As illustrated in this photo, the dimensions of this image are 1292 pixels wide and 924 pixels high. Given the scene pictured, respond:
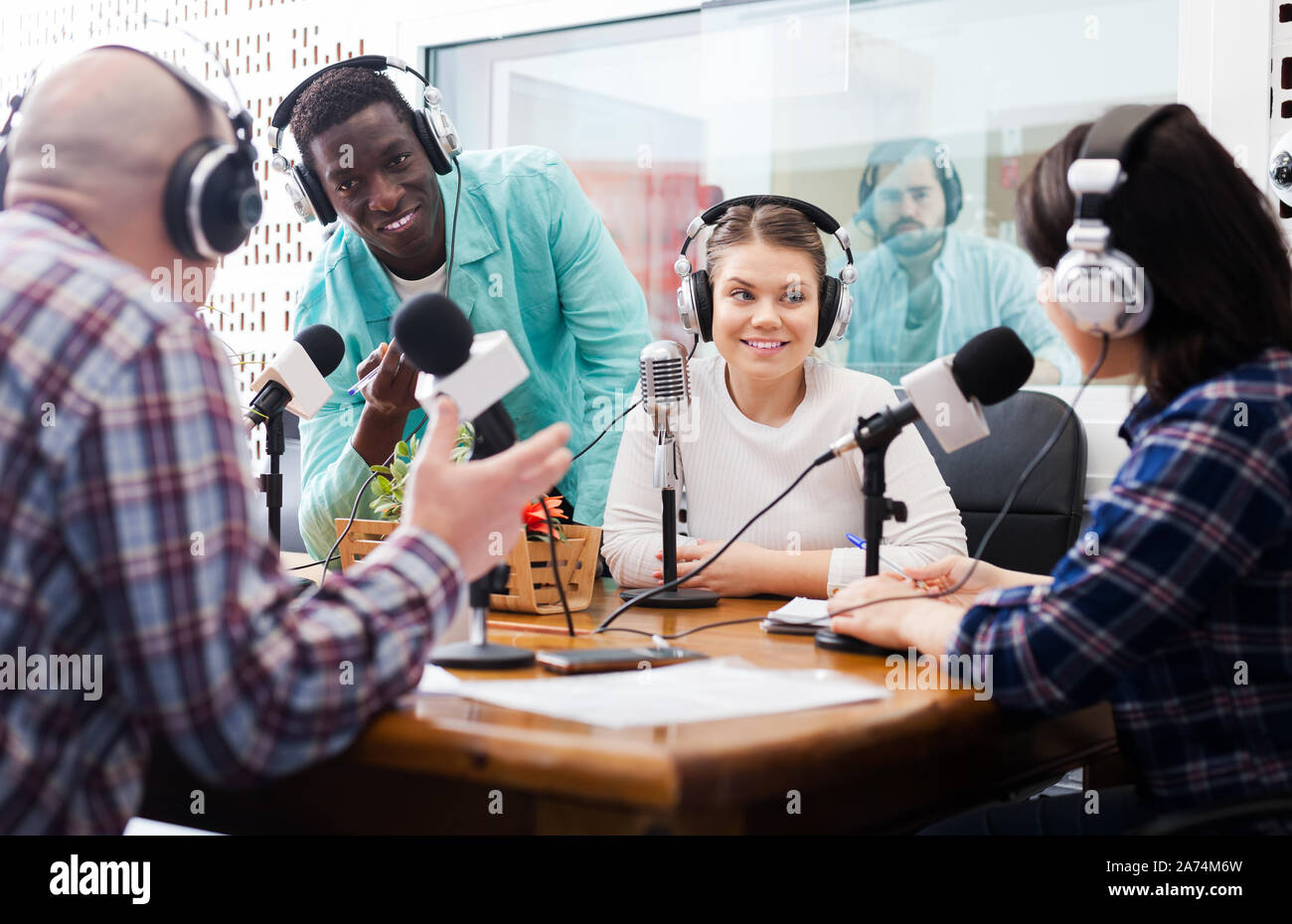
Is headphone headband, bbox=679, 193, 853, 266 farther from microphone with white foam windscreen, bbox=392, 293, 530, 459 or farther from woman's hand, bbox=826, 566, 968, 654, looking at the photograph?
microphone with white foam windscreen, bbox=392, 293, 530, 459

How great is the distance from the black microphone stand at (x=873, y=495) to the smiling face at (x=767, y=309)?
700mm

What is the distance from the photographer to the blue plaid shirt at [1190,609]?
1.10 m

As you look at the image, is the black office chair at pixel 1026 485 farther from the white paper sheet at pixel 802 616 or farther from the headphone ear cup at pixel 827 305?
the white paper sheet at pixel 802 616

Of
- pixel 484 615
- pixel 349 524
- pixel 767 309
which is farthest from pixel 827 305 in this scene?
pixel 484 615

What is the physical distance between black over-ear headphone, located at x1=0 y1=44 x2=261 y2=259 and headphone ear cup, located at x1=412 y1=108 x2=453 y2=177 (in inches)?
46.7

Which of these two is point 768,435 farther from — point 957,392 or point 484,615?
point 484,615

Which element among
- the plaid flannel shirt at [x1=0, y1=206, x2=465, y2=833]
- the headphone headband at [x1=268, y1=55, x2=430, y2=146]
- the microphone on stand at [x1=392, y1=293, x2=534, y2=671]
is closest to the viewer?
the plaid flannel shirt at [x1=0, y1=206, x2=465, y2=833]

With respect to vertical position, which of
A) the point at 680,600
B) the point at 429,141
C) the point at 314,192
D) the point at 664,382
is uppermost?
the point at 429,141

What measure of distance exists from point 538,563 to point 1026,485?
3.75ft

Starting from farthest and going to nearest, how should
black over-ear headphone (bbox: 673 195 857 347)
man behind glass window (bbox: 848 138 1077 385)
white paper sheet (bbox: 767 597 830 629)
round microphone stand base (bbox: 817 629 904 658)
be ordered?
1. man behind glass window (bbox: 848 138 1077 385)
2. black over-ear headphone (bbox: 673 195 857 347)
3. white paper sheet (bbox: 767 597 830 629)
4. round microphone stand base (bbox: 817 629 904 658)

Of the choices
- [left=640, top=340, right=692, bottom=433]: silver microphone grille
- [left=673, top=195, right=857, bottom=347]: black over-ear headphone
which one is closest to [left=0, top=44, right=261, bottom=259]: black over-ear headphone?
[left=640, top=340, right=692, bottom=433]: silver microphone grille

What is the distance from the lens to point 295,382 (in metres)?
1.83

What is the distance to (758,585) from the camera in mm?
1920

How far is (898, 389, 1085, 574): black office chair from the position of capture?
2.37 m
